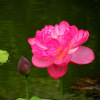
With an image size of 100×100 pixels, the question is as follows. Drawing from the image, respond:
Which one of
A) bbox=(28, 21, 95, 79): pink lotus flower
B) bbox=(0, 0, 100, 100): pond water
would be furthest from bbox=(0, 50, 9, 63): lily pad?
bbox=(28, 21, 95, 79): pink lotus flower

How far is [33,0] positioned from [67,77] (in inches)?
87.2

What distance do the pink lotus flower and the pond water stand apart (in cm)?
75

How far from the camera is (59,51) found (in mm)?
478

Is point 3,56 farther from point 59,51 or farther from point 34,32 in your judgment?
point 59,51

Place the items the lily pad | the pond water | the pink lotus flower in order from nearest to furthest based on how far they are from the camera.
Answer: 1. the pink lotus flower
2. the pond water
3. the lily pad

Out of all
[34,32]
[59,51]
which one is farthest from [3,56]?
[59,51]

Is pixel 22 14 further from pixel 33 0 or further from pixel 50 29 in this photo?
pixel 50 29

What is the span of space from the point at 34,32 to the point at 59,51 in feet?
5.71

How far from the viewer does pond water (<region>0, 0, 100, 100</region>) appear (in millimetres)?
1327

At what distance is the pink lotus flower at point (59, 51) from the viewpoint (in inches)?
18.8

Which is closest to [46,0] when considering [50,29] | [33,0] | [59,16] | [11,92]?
[33,0]

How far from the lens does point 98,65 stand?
62.3 inches

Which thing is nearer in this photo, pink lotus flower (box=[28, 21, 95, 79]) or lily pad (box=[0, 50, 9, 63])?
pink lotus flower (box=[28, 21, 95, 79])

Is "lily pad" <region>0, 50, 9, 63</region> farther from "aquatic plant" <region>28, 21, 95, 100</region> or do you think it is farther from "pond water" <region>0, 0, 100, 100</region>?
"aquatic plant" <region>28, 21, 95, 100</region>
